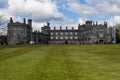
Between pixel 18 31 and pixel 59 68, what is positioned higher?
pixel 18 31

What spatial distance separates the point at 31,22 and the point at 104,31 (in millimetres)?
54551

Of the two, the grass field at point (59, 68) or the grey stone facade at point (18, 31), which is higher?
the grey stone facade at point (18, 31)

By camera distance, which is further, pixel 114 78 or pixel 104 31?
pixel 104 31

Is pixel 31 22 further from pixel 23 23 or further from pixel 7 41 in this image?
pixel 7 41

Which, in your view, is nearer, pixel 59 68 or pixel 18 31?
pixel 59 68

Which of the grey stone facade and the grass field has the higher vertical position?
the grey stone facade

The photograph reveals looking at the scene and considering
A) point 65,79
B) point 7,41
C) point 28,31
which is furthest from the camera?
point 28,31

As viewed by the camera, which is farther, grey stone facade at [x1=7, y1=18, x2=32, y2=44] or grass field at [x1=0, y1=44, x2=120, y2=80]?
grey stone facade at [x1=7, y1=18, x2=32, y2=44]

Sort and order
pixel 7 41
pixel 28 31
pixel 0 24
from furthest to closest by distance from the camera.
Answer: pixel 28 31, pixel 7 41, pixel 0 24

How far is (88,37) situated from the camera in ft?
637

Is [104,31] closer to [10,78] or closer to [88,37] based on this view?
[88,37]

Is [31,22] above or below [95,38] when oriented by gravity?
above

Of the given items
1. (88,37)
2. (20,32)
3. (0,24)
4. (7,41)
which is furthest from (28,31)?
(0,24)

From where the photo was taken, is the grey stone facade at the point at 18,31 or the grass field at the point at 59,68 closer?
the grass field at the point at 59,68
